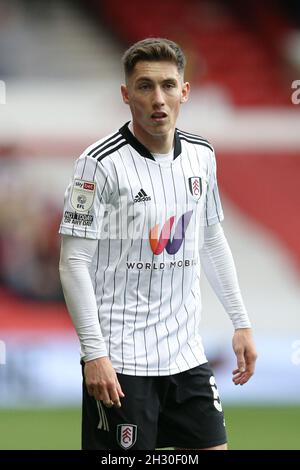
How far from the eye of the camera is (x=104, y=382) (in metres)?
3.56

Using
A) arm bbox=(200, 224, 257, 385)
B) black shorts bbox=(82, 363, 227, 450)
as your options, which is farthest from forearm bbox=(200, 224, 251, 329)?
black shorts bbox=(82, 363, 227, 450)

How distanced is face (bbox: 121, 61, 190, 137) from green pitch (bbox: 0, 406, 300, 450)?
275 cm

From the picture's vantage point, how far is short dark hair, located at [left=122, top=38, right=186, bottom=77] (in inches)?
150

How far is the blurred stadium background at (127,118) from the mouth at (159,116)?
435 cm

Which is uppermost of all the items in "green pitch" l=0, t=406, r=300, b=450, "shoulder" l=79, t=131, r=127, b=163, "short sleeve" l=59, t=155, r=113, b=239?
"shoulder" l=79, t=131, r=127, b=163

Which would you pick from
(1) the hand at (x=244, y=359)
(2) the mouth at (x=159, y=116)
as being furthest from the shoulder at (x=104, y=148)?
(1) the hand at (x=244, y=359)

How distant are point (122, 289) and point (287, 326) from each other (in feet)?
14.9

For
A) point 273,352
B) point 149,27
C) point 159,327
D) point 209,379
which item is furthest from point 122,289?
point 149,27

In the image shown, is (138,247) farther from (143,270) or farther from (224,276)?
(224,276)

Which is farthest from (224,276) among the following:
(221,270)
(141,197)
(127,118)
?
(127,118)

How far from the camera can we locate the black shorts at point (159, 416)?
3729 mm

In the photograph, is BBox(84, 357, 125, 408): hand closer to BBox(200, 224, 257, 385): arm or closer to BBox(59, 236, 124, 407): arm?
BBox(59, 236, 124, 407): arm

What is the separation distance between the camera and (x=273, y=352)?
802cm
